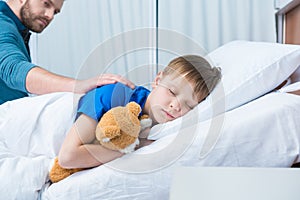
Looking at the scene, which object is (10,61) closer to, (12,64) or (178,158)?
(12,64)

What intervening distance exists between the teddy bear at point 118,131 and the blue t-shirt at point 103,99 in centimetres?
4

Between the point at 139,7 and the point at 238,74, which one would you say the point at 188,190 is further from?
the point at 139,7

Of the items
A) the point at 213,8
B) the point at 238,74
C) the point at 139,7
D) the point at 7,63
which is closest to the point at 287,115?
the point at 238,74

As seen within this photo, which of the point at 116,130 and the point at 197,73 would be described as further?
the point at 197,73

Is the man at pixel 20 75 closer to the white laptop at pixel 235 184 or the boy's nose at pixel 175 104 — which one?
the boy's nose at pixel 175 104

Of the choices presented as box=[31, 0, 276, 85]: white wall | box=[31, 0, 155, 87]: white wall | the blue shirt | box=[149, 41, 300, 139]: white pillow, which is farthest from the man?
box=[31, 0, 155, 87]: white wall

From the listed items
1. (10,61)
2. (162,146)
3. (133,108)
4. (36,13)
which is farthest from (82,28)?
(162,146)

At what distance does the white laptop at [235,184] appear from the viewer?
57 centimetres

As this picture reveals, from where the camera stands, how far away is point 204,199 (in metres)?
0.56

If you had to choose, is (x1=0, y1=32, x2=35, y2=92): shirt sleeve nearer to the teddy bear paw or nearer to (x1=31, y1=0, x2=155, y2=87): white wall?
the teddy bear paw

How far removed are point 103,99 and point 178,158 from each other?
0.25 metres

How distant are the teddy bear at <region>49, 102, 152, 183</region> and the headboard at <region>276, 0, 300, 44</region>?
0.88 meters

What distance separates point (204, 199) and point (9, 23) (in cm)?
122

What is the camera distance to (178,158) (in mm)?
885
